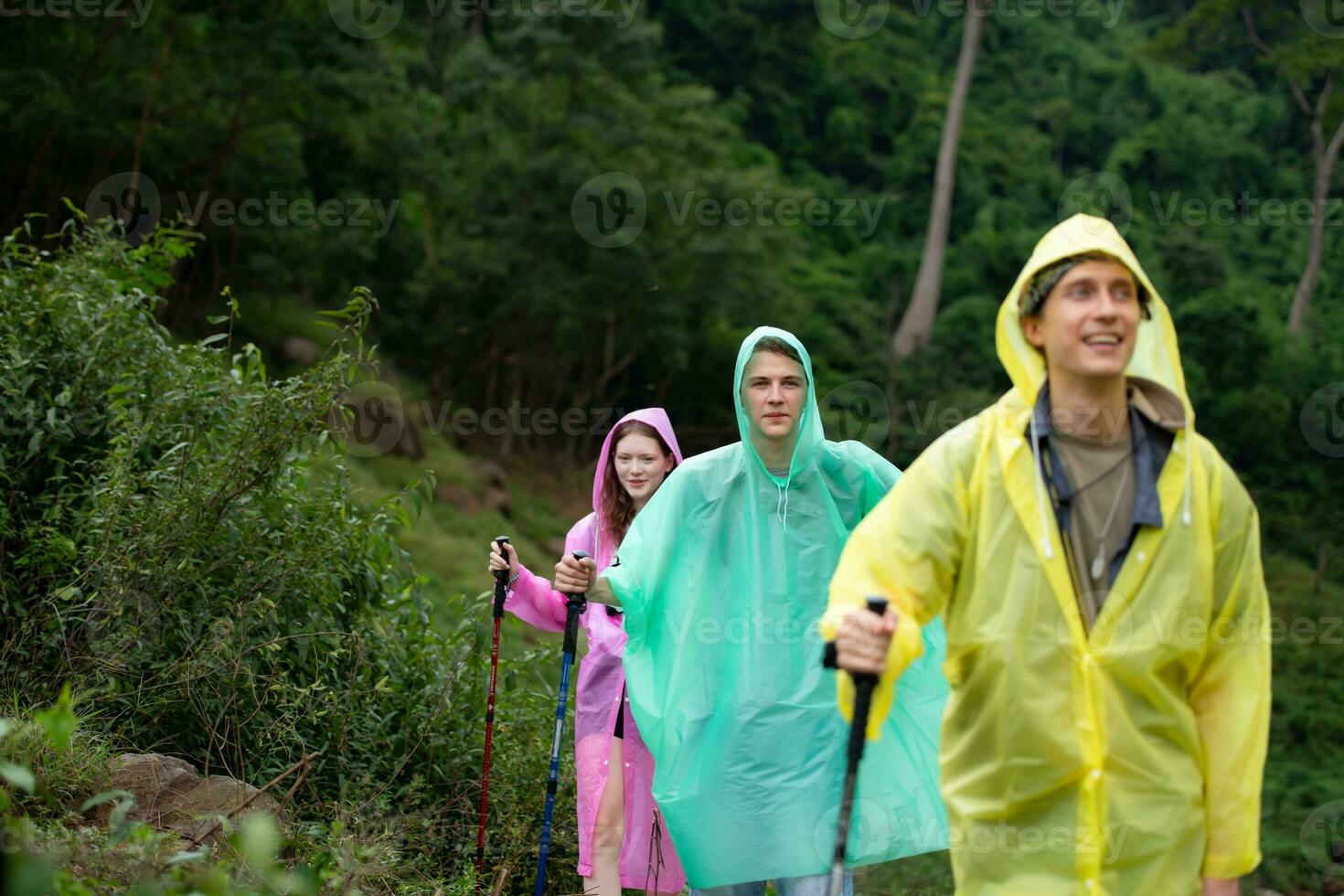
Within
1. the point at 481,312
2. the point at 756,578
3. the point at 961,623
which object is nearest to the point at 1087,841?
the point at 961,623

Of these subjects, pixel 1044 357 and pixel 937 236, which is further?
pixel 937 236

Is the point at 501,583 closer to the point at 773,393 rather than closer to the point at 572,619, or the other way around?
the point at 572,619

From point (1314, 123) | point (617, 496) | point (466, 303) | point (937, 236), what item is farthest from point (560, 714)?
point (1314, 123)

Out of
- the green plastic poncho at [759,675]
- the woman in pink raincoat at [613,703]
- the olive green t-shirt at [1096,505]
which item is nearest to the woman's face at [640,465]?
the woman in pink raincoat at [613,703]

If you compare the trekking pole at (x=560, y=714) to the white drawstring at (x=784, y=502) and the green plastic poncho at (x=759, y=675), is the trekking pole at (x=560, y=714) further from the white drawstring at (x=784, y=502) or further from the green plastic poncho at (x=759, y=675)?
the white drawstring at (x=784, y=502)

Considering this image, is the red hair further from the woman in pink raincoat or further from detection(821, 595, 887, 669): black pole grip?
detection(821, 595, 887, 669): black pole grip

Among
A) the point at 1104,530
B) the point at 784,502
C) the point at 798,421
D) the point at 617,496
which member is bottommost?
the point at 617,496

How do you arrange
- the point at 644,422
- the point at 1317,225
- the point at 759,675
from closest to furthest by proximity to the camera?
1. the point at 759,675
2. the point at 644,422
3. the point at 1317,225

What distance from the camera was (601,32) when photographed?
2058 centimetres

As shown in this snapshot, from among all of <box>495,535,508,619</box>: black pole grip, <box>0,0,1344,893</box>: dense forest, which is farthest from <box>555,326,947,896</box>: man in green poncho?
<box>0,0,1344,893</box>: dense forest

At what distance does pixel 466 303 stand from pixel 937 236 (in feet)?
27.3

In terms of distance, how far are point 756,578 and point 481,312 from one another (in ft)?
57.2

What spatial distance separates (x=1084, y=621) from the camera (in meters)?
2.69

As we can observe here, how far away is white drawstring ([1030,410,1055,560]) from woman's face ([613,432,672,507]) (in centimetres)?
246
